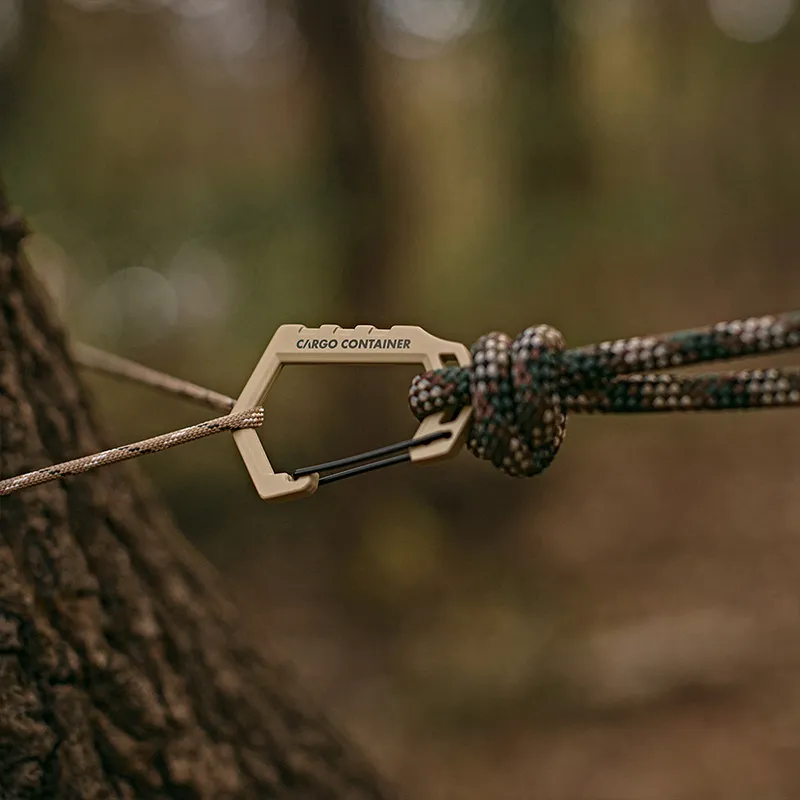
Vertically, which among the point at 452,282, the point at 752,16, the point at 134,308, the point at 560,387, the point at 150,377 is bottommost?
the point at 560,387

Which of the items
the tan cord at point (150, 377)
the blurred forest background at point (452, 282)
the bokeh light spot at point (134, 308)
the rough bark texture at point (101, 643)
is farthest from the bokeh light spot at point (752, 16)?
the rough bark texture at point (101, 643)

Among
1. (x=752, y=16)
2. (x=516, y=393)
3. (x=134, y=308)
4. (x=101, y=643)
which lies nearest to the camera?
(x=516, y=393)

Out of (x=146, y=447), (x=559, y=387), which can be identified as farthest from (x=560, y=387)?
(x=146, y=447)

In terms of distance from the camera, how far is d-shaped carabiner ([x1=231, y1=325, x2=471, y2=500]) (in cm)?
53

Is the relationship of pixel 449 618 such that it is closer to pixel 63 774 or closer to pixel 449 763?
pixel 449 763

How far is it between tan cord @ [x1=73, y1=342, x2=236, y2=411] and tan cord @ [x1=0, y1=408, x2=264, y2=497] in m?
0.05

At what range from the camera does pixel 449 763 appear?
1.73m

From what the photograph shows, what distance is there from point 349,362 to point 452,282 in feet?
7.81

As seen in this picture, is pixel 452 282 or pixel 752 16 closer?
pixel 452 282

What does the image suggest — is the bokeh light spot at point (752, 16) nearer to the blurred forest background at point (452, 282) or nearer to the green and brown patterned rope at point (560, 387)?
the blurred forest background at point (452, 282)

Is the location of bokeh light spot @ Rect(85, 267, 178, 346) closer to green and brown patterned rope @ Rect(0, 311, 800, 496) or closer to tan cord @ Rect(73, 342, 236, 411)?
tan cord @ Rect(73, 342, 236, 411)

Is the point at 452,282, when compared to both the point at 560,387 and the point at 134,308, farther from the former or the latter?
the point at 560,387

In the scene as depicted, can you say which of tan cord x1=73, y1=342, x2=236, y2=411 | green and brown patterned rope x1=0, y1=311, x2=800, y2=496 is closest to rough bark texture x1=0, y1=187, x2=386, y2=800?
tan cord x1=73, y1=342, x2=236, y2=411

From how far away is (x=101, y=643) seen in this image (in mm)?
690
